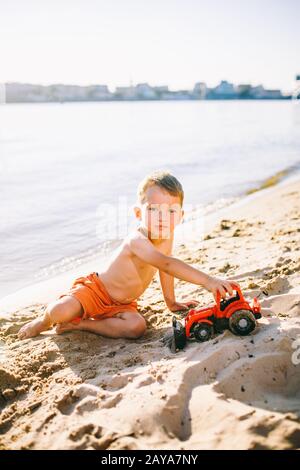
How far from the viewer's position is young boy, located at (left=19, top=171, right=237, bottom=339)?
3.16 m

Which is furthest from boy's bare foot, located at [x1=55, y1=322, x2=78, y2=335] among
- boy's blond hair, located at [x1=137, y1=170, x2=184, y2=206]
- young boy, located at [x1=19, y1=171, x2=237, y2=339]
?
boy's blond hair, located at [x1=137, y1=170, x2=184, y2=206]

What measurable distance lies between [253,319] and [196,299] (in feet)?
3.64

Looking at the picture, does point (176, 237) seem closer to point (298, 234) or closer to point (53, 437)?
point (298, 234)

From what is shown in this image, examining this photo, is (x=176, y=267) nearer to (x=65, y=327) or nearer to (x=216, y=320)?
(x=216, y=320)

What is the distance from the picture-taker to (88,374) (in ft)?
8.73

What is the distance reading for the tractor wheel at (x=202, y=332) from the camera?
9.04 ft

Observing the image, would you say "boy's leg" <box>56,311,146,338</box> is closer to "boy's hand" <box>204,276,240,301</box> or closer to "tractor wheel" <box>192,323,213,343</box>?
"tractor wheel" <box>192,323,213,343</box>

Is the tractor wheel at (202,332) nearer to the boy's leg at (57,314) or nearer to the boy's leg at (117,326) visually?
the boy's leg at (117,326)

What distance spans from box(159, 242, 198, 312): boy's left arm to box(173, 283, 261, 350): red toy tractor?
0.70 metres

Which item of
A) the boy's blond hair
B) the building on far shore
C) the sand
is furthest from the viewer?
the building on far shore

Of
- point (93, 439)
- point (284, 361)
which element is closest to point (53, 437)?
point (93, 439)

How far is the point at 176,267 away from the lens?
2.97 m

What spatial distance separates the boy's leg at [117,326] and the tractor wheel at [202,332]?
1.78 feet

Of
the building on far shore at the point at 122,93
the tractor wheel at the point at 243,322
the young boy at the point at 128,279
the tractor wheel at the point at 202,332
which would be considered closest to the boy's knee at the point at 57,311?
the young boy at the point at 128,279
